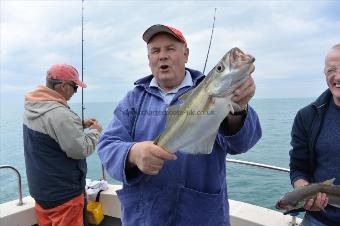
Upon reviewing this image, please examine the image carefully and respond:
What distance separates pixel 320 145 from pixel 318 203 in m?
0.52

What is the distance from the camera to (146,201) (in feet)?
8.18

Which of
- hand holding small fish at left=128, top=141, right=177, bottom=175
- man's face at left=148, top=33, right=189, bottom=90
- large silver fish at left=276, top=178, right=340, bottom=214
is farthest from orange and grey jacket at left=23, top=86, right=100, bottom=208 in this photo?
large silver fish at left=276, top=178, right=340, bottom=214

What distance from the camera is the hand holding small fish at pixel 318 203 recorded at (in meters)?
2.98

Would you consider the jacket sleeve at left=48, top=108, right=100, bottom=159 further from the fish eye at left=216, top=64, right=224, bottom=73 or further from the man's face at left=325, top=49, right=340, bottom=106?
the man's face at left=325, top=49, right=340, bottom=106

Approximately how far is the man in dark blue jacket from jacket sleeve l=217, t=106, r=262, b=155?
110 cm

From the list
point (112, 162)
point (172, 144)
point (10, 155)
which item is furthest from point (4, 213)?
point (10, 155)

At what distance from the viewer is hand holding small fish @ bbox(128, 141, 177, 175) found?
6.81ft

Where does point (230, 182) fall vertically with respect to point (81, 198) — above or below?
below

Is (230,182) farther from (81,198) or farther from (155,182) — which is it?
(155,182)

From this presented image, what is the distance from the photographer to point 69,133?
13.5 ft

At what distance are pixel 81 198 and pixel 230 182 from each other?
438 inches

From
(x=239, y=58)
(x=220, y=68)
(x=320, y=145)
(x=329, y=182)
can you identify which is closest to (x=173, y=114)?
(x=220, y=68)

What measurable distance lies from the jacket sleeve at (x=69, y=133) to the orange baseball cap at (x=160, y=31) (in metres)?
1.87

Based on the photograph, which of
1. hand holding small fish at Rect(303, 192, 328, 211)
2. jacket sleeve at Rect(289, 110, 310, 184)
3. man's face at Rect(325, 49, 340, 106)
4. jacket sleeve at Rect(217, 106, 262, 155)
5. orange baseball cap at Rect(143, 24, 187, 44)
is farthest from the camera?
jacket sleeve at Rect(289, 110, 310, 184)
